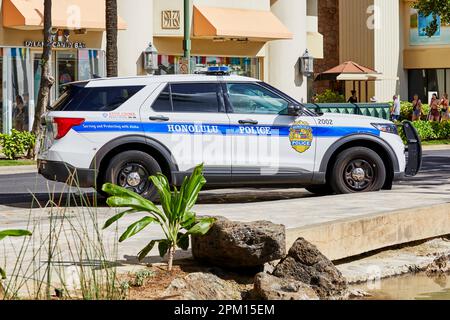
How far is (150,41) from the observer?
1312 inches

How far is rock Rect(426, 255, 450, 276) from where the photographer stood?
10922 mm

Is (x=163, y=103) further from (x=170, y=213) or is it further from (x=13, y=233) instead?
(x=13, y=233)

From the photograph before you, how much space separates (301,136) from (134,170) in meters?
2.33

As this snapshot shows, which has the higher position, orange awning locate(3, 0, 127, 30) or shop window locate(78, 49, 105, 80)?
orange awning locate(3, 0, 127, 30)

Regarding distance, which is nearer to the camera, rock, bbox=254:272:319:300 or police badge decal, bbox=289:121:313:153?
rock, bbox=254:272:319:300

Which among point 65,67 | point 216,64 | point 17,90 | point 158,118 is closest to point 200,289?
point 158,118

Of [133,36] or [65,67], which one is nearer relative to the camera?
[65,67]

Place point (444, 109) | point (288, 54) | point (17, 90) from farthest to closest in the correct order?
point (444, 109), point (288, 54), point (17, 90)

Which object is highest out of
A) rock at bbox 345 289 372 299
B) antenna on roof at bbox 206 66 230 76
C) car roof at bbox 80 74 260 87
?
antenna on roof at bbox 206 66 230 76

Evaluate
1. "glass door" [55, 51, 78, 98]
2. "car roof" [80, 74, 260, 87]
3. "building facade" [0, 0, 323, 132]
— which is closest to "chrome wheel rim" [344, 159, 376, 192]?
"car roof" [80, 74, 260, 87]

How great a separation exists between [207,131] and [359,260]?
413cm

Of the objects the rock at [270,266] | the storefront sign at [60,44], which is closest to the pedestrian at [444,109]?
the storefront sign at [60,44]

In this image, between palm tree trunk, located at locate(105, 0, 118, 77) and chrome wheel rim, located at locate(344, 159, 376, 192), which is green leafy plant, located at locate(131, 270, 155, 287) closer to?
chrome wheel rim, located at locate(344, 159, 376, 192)

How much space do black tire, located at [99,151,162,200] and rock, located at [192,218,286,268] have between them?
521 cm
